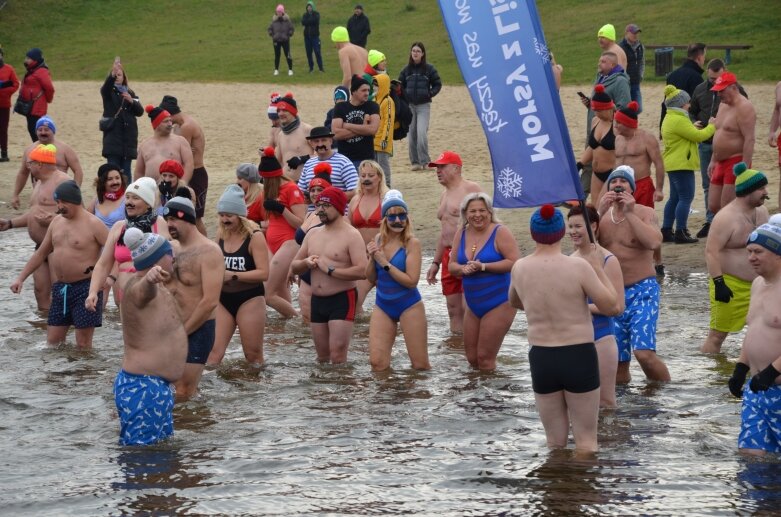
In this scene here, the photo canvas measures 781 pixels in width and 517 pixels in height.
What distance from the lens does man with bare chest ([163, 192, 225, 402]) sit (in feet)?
28.4

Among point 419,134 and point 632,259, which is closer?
point 632,259

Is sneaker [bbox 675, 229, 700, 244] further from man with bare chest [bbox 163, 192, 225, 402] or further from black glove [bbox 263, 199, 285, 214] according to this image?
man with bare chest [bbox 163, 192, 225, 402]

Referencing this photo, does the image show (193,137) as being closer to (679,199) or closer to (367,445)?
(679,199)

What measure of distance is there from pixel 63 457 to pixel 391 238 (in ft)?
10.5

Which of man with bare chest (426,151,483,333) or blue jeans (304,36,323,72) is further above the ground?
blue jeans (304,36,323,72)

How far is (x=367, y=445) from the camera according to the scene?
8.21m

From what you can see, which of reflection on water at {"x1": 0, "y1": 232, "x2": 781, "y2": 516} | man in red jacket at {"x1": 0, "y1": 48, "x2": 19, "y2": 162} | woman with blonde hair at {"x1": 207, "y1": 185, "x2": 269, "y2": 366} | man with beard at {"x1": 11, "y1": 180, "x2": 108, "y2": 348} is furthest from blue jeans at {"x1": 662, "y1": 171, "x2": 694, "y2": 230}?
man in red jacket at {"x1": 0, "y1": 48, "x2": 19, "y2": 162}

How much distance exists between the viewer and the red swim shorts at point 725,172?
13445mm

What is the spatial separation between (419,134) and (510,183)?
39.5 ft

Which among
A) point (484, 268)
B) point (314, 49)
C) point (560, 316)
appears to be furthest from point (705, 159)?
point (314, 49)

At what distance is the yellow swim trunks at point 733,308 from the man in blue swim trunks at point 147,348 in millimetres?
4547

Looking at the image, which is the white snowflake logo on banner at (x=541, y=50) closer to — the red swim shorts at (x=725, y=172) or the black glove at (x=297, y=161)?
the black glove at (x=297, y=161)

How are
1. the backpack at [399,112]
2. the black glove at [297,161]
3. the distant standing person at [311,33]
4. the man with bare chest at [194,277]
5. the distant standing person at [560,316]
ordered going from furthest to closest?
the distant standing person at [311,33]
the backpack at [399,112]
the black glove at [297,161]
the man with bare chest at [194,277]
the distant standing person at [560,316]

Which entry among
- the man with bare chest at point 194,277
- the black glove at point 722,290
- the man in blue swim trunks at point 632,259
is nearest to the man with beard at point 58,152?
the man with bare chest at point 194,277
